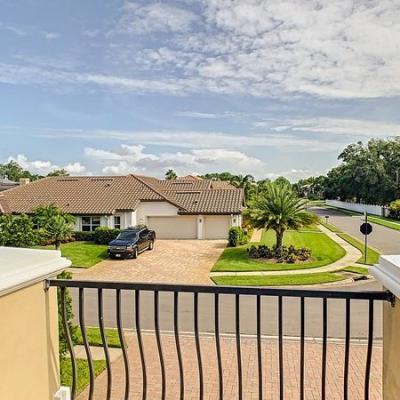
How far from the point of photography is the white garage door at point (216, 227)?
3011 cm

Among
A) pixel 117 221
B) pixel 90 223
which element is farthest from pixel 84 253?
pixel 117 221

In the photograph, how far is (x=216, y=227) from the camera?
1196 inches

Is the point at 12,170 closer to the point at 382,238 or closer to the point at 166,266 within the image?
the point at 166,266

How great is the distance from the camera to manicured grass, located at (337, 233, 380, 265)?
19859 millimetres

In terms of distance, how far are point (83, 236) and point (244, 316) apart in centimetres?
1906

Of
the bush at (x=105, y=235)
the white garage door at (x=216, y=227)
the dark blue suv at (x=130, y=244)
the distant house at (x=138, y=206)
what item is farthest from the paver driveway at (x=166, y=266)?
the distant house at (x=138, y=206)

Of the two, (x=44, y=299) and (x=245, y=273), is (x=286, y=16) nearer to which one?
(x=44, y=299)

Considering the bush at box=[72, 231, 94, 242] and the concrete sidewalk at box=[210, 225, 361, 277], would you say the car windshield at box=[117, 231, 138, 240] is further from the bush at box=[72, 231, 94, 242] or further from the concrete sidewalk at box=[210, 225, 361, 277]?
the concrete sidewalk at box=[210, 225, 361, 277]

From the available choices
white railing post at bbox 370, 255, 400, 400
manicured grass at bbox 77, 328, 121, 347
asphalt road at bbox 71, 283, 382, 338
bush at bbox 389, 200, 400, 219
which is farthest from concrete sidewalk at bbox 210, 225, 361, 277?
bush at bbox 389, 200, 400, 219

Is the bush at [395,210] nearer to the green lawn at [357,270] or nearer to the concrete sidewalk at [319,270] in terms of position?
the concrete sidewalk at [319,270]

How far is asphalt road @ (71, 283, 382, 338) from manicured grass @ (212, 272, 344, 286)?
249cm

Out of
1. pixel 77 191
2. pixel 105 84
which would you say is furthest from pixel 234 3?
pixel 77 191

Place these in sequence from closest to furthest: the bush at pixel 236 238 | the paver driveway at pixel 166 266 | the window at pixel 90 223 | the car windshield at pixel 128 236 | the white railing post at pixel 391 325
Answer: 1. the white railing post at pixel 391 325
2. the paver driveway at pixel 166 266
3. the car windshield at pixel 128 236
4. the bush at pixel 236 238
5. the window at pixel 90 223

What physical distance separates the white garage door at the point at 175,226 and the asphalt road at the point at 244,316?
56.2 ft
